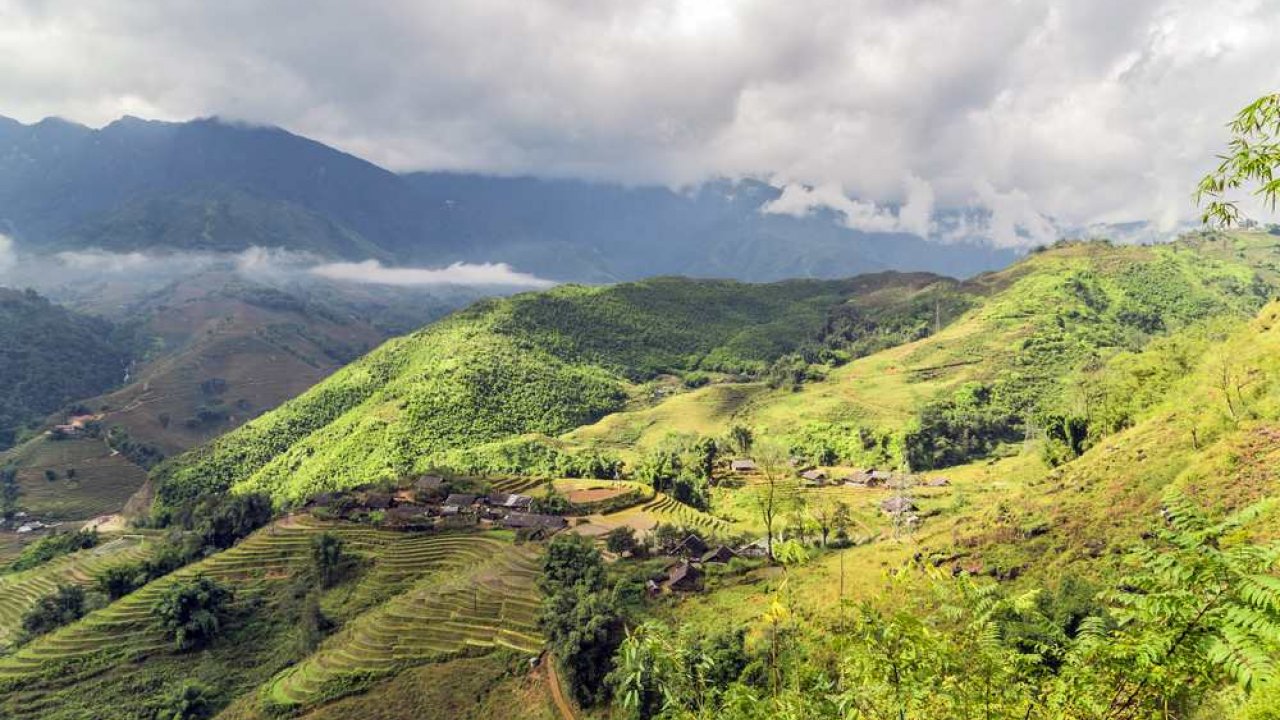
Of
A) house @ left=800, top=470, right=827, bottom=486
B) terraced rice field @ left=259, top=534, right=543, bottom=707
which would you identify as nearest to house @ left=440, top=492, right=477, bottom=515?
terraced rice field @ left=259, top=534, right=543, bottom=707

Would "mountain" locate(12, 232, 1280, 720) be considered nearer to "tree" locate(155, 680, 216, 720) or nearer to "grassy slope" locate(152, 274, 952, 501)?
"tree" locate(155, 680, 216, 720)

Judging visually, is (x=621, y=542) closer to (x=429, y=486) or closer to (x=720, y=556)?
(x=720, y=556)

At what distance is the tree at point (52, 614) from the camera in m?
51.7

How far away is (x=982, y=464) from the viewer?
8569 centimetres

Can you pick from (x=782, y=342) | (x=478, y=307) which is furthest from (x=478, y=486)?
(x=782, y=342)

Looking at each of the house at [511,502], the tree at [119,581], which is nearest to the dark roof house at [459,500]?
the house at [511,502]

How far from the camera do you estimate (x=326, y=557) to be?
53750 mm

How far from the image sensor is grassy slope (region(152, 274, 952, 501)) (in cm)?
10112

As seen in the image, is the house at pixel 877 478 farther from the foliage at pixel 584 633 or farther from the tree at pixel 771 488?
the tree at pixel 771 488

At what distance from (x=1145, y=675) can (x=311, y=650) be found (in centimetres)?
5292

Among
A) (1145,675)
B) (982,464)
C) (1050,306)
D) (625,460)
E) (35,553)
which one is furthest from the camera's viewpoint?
(1050,306)

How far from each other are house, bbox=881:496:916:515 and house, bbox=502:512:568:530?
108ft

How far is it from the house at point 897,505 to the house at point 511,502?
38209mm

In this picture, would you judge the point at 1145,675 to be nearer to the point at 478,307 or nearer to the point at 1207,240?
the point at 478,307
